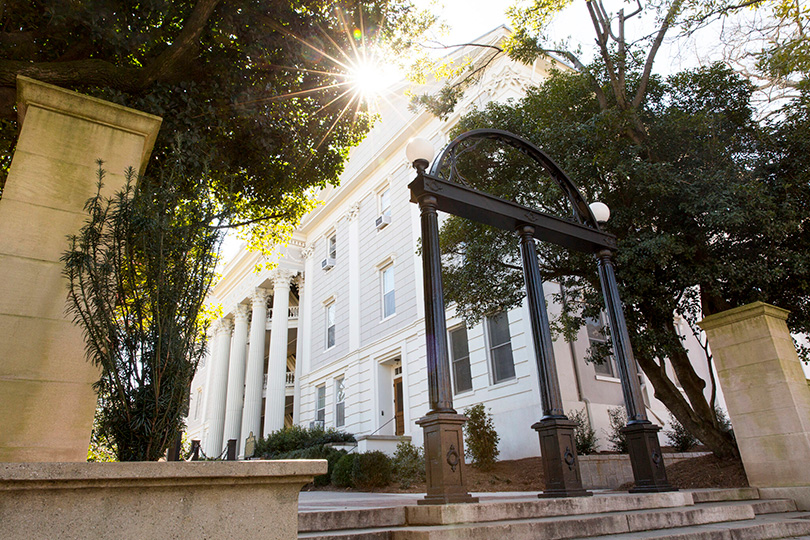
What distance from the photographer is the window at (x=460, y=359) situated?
1484cm

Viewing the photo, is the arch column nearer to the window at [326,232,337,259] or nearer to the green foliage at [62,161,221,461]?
the window at [326,232,337,259]

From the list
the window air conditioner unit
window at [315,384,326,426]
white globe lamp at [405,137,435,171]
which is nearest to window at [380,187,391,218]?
the window air conditioner unit

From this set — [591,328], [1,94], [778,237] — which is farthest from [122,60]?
[591,328]

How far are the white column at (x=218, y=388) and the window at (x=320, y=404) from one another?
669 centimetres

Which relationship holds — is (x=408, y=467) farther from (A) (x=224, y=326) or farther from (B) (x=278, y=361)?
(A) (x=224, y=326)

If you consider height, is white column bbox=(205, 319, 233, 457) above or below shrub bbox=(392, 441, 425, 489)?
above

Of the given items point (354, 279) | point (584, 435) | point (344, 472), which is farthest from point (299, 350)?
point (584, 435)

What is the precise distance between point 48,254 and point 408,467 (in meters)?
9.83

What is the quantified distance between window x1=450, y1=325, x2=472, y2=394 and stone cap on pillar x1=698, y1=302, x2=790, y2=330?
8.16 metres

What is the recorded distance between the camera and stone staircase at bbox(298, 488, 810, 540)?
3.24 meters

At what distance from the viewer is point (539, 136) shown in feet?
32.5

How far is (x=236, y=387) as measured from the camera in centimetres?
2562

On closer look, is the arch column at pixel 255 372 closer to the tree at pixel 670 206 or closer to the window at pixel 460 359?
the window at pixel 460 359

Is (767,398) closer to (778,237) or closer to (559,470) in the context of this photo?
(778,237)
